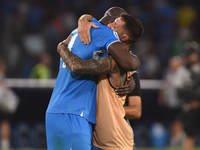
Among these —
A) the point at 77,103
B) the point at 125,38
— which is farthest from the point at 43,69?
the point at 77,103

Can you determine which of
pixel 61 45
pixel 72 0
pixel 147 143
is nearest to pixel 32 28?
pixel 72 0

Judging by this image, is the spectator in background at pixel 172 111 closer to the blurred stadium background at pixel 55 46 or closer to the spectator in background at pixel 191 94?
the blurred stadium background at pixel 55 46

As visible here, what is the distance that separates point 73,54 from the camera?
311 cm

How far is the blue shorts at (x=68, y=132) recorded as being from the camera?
9.71ft

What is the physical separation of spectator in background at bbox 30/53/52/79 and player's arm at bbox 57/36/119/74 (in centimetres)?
754

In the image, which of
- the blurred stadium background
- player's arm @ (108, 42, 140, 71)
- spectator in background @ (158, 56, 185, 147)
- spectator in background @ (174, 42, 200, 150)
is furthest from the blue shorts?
spectator in background @ (158, 56, 185, 147)

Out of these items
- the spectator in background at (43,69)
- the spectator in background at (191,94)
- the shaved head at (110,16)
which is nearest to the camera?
the shaved head at (110,16)

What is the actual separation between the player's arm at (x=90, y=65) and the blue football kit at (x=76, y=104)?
8 centimetres

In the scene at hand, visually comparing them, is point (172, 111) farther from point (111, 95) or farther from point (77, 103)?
point (77, 103)

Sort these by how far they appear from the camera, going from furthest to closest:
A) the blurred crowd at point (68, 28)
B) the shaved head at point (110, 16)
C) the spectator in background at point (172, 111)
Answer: the blurred crowd at point (68, 28) → the spectator in background at point (172, 111) → the shaved head at point (110, 16)

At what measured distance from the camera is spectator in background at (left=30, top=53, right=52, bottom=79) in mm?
10531

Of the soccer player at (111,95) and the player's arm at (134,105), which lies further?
the player's arm at (134,105)

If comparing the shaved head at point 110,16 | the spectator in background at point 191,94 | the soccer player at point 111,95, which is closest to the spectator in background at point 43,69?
the spectator in background at point 191,94

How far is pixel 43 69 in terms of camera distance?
34.8 feet
